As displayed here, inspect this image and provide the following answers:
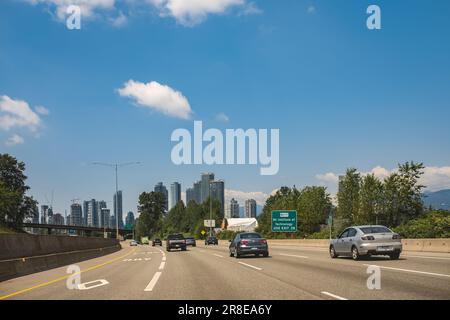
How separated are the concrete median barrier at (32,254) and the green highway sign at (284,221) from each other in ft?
122

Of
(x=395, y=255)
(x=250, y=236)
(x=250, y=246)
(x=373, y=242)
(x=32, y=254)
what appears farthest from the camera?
(x=250, y=236)

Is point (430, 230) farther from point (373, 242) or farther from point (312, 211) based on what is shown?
point (312, 211)

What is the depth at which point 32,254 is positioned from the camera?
83.2 ft

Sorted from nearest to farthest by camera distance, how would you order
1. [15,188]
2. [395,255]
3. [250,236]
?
[395,255], [250,236], [15,188]

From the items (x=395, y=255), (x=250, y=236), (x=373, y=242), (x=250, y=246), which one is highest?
(x=373, y=242)

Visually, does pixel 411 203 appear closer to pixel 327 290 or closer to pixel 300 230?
pixel 300 230

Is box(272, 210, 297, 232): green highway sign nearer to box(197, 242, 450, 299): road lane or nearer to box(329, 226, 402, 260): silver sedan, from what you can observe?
box(329, 226, 402, 260): silver sedan

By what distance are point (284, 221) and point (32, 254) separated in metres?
48.6

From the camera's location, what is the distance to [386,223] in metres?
72.1

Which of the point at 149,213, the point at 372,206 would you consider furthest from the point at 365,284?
the point at 149,213

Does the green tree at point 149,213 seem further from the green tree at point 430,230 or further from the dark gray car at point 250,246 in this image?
the dark gray car at point 250,246

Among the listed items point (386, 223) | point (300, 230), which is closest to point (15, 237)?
point (386, 223)

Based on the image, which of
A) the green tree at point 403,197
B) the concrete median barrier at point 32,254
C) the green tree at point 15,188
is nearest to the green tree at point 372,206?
the green tree at point 403,197
